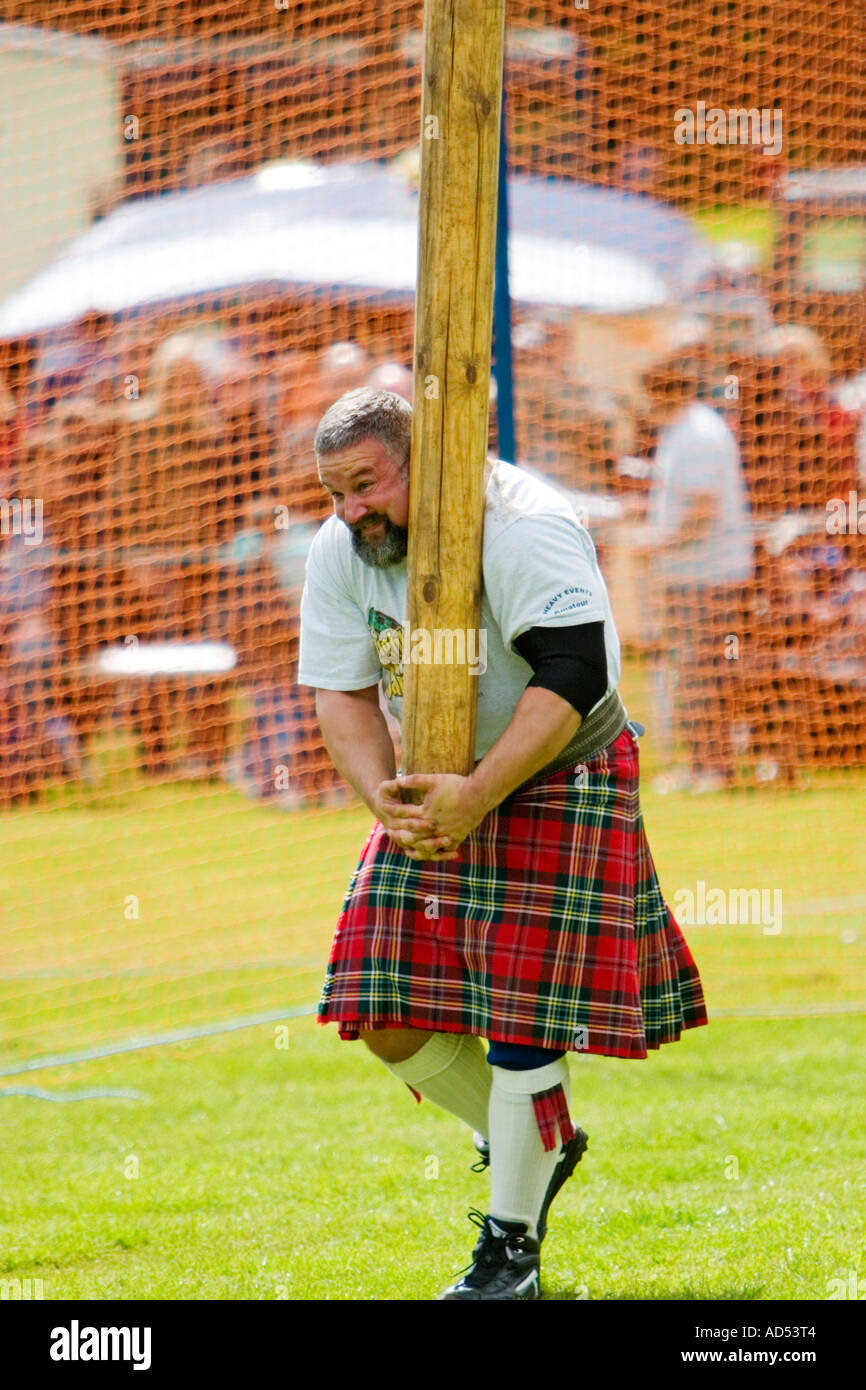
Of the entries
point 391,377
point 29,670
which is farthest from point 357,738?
point 391,377

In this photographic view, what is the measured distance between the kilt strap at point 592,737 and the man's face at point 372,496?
0.38m

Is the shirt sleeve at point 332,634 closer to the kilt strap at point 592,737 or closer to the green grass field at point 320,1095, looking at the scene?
the kilt strap at point 592,737

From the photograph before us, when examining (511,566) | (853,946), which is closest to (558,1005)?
(511,566)

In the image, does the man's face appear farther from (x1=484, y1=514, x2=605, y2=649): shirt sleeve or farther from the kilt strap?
the kilt strap

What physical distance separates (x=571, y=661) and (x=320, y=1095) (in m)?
1.73

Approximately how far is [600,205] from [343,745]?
12.2 ft

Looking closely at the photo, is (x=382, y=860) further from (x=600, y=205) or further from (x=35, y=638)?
(x=600, y=205)

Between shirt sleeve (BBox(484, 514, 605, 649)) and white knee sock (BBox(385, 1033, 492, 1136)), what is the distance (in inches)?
26.9

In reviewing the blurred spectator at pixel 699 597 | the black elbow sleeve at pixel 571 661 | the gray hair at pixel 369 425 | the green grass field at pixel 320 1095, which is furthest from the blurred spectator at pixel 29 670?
the black elbow sleeve at pixel 571 661

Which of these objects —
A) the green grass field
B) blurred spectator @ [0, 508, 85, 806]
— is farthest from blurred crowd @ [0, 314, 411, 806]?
the green grass field

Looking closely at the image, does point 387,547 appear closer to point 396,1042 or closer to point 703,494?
point 396,1042

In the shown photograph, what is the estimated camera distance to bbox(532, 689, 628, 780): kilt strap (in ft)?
7.74

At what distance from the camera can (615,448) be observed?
5613mm

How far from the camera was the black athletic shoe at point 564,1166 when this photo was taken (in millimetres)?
2389
